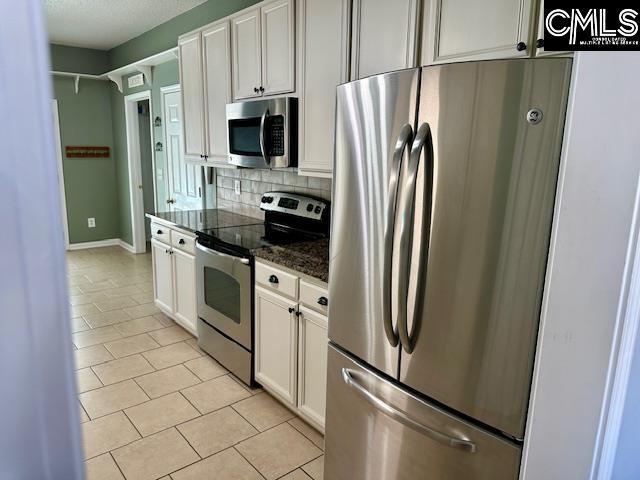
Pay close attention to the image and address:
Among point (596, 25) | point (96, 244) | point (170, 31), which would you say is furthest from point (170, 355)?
point (96, 244)

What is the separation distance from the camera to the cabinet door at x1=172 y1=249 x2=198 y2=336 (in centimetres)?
336

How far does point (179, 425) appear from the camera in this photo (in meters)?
2.47

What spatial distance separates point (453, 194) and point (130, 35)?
17.7 ft

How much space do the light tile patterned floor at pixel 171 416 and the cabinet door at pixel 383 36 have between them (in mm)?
1916

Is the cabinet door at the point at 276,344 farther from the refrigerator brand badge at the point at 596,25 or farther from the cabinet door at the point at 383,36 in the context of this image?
the refrigerator brand badge at the point at 596,25

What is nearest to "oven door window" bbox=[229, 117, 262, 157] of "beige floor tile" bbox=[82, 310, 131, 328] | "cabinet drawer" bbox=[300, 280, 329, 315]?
"cabinet drawer" bbox=[300, 280, 329, 315]

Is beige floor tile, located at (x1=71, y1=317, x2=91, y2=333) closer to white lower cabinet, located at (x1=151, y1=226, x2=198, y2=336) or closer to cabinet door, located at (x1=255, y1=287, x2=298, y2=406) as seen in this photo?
white lower cabinet, located at (x1=151, y1=226, x2=198, y2=336)

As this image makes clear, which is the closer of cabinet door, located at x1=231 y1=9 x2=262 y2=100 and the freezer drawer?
the freezer drawer

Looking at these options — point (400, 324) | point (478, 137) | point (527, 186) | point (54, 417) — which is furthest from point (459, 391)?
point (54, 417)

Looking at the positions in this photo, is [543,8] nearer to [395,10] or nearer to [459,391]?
[395,10]

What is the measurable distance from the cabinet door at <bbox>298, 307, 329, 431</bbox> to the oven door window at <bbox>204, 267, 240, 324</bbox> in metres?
0.63

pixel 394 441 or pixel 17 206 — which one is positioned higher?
pixel 17 206

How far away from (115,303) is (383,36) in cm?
363

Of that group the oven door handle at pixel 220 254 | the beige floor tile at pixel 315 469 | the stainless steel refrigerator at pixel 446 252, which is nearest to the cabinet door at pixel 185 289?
the oven door handle at pixel 220 254
